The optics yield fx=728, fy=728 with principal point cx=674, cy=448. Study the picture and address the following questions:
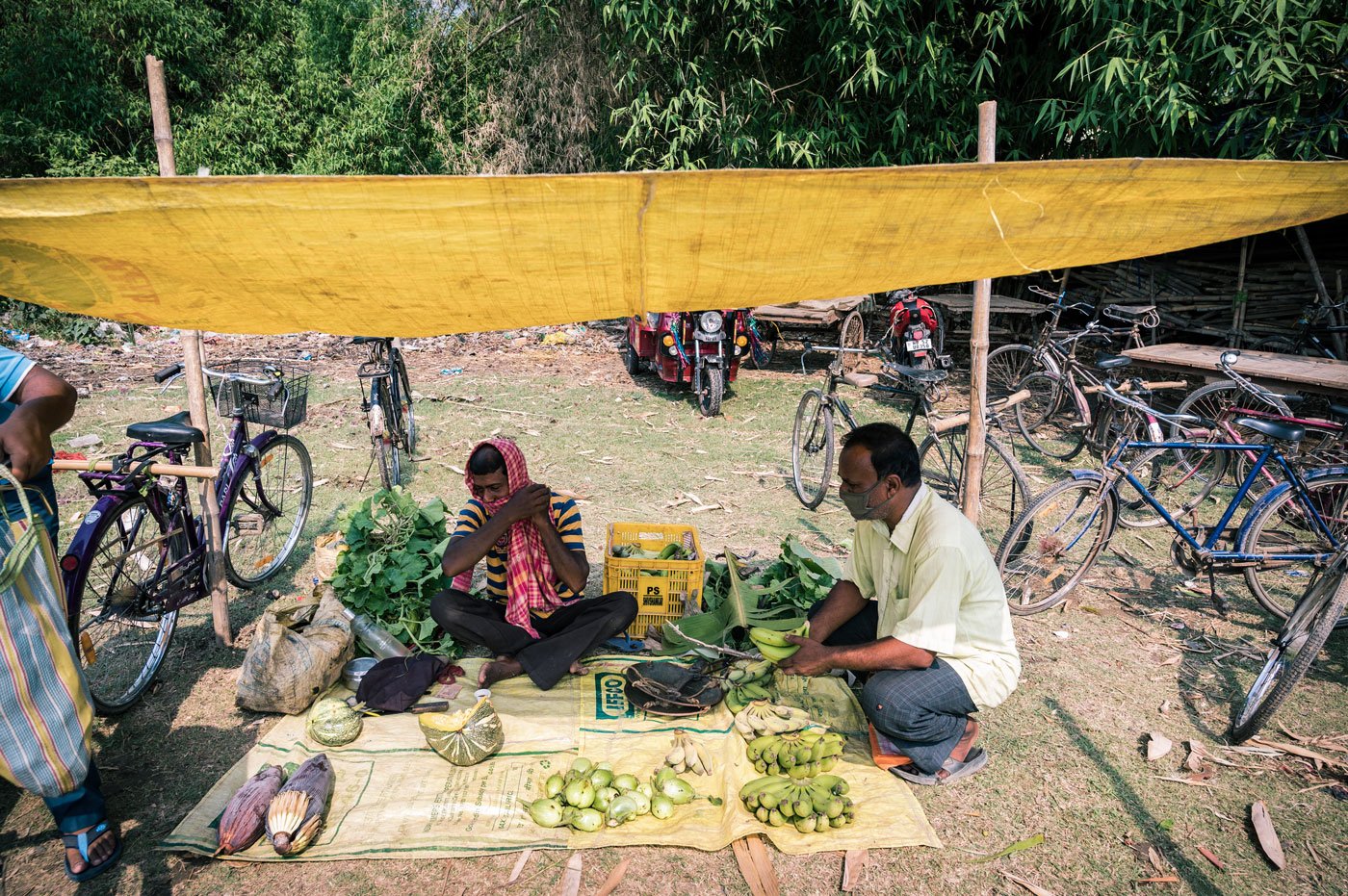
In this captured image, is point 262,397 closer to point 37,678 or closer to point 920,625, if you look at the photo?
point 37,678

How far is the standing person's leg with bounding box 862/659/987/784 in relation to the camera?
3590 millimetres

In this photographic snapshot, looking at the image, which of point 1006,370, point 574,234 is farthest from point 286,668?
point 1006,370

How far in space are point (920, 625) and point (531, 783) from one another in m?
2.05

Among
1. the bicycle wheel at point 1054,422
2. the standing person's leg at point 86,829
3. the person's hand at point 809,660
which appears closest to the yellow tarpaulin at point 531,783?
the standing person's leg at point 86,829

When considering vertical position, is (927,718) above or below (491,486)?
below

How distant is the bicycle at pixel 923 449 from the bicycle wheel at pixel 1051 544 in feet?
2.36

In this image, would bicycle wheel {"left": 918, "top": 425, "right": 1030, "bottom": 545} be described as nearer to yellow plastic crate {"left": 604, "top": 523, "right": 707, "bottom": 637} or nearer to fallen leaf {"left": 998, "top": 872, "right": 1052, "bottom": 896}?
yellow plastic crate {"left": 604, "top": 523, "right": 707, "bottom": 637}

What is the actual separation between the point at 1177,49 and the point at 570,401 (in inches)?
353

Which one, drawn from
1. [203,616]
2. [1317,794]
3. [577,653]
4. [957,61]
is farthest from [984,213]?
[957,61]

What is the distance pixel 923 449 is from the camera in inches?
254

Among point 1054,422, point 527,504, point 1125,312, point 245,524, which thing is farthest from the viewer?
point 1054,422

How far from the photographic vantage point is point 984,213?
2.80m

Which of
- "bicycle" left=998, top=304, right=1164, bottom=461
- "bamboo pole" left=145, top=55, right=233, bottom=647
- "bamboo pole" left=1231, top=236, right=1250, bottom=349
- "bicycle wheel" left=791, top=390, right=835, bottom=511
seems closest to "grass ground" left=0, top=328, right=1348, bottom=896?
"bicycle wheel" left=791, top=390, right=835, bottom=511

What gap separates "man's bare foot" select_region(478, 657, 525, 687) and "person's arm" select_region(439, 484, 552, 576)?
61 centimetres
